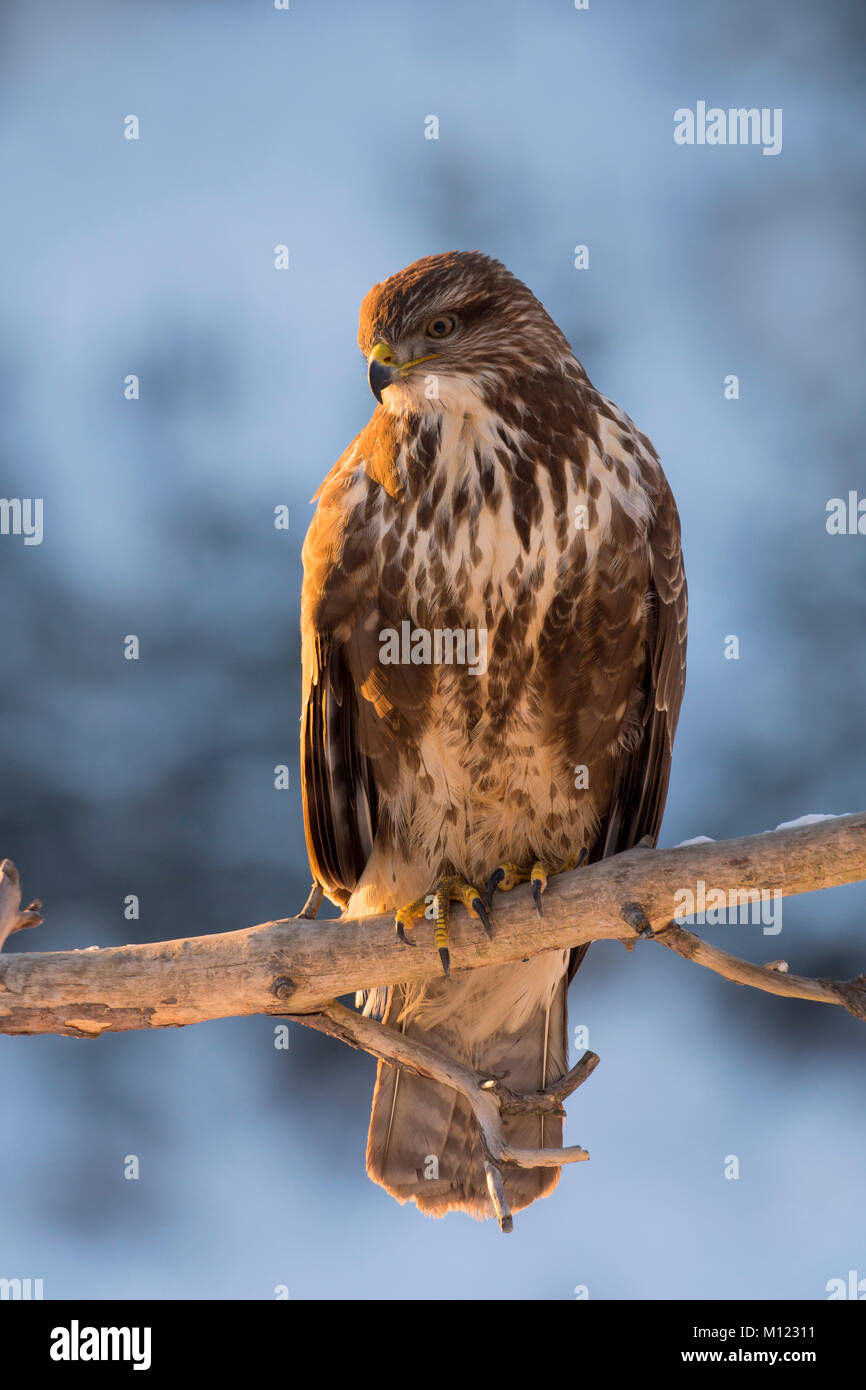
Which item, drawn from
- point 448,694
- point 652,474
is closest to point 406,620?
point 448,694

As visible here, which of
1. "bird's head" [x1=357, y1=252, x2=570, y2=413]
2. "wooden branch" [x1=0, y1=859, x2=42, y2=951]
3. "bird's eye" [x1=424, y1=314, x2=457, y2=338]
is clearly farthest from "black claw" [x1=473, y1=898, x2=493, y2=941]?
"bird's eye" [x1=424, y1=314, x2=457, y2=338]

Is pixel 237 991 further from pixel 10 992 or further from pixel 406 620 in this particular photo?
pixel 406 620

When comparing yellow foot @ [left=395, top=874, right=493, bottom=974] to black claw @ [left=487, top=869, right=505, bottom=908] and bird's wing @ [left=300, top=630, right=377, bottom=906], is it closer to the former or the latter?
black claw @ [left=487, top=869, right=505, bottom=908]

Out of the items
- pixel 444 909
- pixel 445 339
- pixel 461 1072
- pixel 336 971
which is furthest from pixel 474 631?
pixel 461 1072

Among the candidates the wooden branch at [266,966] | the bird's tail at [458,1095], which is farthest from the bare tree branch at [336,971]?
the bird's tail at [458,1095]

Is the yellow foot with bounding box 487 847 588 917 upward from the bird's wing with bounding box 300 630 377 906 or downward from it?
downward

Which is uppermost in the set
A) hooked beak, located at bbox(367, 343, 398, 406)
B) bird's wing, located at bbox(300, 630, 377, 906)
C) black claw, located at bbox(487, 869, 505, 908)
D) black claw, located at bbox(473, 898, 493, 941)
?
hooked beak, located at bbox(367, 343, 398, 406)

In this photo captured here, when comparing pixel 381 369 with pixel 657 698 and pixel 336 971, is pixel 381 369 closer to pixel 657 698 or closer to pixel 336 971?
pixel 657 698
